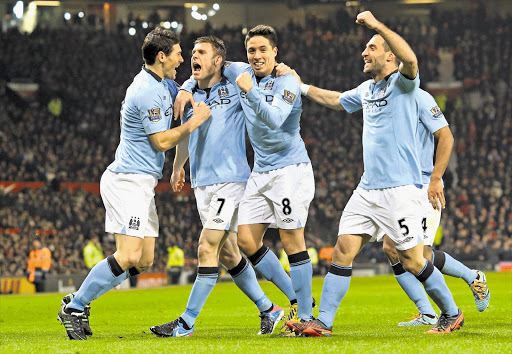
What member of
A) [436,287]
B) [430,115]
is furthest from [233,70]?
[436,287]

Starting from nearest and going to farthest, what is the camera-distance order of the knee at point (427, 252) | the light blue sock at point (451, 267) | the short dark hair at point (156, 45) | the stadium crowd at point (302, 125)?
the short dark hair at point (156, 45)
the knee at point (427, 252)
the light blue sock at point (451, 267)
the stadium crowd at point (302, 125)

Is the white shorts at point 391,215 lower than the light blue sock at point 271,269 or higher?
higher

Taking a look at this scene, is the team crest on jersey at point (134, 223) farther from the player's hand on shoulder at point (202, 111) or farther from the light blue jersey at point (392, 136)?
the light blue jersey at point (392, 136)

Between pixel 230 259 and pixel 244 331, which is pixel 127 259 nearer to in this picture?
pixel 230 259

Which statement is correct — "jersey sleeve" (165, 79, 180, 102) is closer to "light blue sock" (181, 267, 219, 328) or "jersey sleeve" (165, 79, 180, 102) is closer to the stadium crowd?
"light blue sock" (181, 267, 219, 328)

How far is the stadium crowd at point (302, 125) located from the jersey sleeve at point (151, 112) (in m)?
18.2

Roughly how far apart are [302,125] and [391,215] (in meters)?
27.4

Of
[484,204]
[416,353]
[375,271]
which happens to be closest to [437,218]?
[416,353]

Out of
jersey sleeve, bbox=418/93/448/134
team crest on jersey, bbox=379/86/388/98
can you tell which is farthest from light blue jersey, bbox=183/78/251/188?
jersey sleeve, bbox=418/93/448/134

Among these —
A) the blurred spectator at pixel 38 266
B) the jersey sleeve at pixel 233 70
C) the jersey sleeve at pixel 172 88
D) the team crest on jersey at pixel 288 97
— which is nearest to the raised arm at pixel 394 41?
the team crest on jersey at pixel 288 97

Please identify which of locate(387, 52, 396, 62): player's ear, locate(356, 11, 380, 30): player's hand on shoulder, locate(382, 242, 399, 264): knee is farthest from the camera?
locate(382, 242, 399, 264): knee

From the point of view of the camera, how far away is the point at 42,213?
2683 centimetres

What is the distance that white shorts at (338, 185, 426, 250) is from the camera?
258 inches

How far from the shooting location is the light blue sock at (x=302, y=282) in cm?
675
